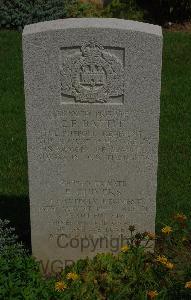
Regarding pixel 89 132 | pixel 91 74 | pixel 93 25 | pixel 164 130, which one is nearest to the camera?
pixel 93 25

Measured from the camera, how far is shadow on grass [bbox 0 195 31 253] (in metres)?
5.70

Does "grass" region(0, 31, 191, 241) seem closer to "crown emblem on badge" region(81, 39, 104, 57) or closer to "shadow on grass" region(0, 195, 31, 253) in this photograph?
"shadow on grass" region(0, 195, 31, 253)

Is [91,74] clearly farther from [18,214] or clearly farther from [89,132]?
[18,214]

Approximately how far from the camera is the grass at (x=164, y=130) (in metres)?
6.39

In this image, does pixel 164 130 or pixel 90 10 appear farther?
pixel 90 10

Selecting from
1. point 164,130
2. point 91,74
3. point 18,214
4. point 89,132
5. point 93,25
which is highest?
point 93,25

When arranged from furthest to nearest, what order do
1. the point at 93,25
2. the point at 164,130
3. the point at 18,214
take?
the point at 164,130, the point at 18,214, the point at 93,25

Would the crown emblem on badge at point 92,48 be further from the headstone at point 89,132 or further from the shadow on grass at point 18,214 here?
the shadow on grass at point 18,214

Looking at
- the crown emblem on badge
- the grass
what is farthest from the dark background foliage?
the crown emblem on badge

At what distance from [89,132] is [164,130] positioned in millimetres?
3207

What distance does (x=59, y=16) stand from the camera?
10.9 meters

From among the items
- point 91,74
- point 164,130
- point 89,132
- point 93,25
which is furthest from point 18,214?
point 164,130

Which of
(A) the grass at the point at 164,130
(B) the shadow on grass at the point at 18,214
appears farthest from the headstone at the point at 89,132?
(A) the grass at the point at 164,130

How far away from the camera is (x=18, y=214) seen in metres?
6.06
